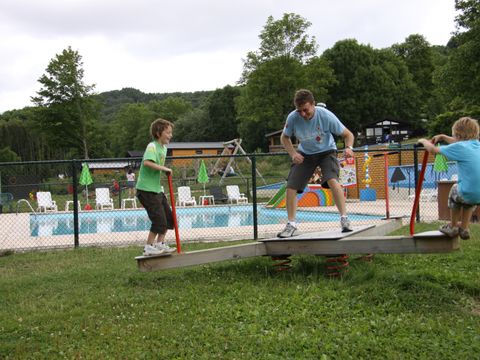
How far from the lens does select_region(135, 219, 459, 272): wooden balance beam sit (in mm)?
4805

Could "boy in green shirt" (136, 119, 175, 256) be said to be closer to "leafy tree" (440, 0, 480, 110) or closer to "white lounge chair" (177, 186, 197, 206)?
"white lounge chair" (177, 186, 197, 206)

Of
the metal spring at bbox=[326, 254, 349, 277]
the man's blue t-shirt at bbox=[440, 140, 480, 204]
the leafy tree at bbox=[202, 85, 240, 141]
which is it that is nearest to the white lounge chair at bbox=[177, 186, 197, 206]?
the metal spring at bbox=[326, 254, 349, 277]

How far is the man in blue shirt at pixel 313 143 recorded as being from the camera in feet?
18.3

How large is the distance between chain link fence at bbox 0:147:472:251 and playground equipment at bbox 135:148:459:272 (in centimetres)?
394

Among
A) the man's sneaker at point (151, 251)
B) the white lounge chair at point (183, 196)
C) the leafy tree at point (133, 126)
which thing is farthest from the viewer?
the leafy tree at point (133, 126)

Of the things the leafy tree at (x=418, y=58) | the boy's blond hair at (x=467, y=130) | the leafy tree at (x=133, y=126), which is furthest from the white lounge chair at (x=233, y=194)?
the leafy tree at (x=133, y=126)

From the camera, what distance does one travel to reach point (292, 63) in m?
51.2

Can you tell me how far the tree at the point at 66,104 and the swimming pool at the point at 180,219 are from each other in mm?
32328

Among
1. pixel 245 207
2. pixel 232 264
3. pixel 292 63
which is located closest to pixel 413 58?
pixel 292 63

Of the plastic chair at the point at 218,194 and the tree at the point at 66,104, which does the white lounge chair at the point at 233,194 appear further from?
the tree at the point at 66,104

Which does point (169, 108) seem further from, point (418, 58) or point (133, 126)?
point (418, 58)

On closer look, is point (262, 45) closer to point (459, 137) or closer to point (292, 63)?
point (292, 63)

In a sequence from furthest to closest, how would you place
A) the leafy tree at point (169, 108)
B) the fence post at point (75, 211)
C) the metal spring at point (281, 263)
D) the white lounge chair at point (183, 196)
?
1. the leafy tree at point (169, 108)
2. the white lounge chair at point (183, 196)
3. the fence post at point (75, 211)
4. the metal spring at point (281, 263)

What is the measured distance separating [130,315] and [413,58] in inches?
2818
